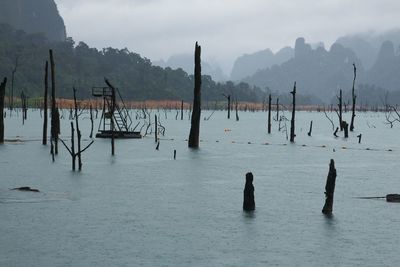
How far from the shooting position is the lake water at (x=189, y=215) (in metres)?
15.4

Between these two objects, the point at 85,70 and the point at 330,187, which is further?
the point at 85,70

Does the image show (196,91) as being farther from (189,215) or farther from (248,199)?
(189,215)

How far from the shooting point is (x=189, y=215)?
20.8 metres

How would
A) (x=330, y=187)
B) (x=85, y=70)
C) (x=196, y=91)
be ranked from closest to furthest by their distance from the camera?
(x=330, y=187), (x=196, y=91), (x=85, y=70)

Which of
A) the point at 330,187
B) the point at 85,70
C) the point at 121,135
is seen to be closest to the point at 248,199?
the point at 330,187

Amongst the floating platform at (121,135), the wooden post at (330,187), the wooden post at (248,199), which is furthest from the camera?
the floating platform at (121,135)

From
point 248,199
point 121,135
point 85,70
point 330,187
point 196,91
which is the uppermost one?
point 85,70

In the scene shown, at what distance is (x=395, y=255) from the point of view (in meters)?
15.7

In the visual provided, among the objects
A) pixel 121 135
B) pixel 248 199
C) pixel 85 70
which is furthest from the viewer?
pixel 85 70

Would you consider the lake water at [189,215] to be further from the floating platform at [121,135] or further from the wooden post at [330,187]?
the floating platform at [121,135]

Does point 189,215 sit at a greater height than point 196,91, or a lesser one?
lesser

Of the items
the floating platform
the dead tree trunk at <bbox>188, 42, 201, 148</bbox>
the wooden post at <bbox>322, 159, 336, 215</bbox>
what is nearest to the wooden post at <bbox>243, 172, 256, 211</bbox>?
the wooden post at <bbox>322, 159, 336, 215</bbox>

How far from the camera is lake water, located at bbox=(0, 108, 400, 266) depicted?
50.6 ft

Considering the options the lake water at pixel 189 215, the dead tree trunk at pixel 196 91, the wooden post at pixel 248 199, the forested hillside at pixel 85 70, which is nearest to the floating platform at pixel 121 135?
the dead tree trunk at pixel 196 91
